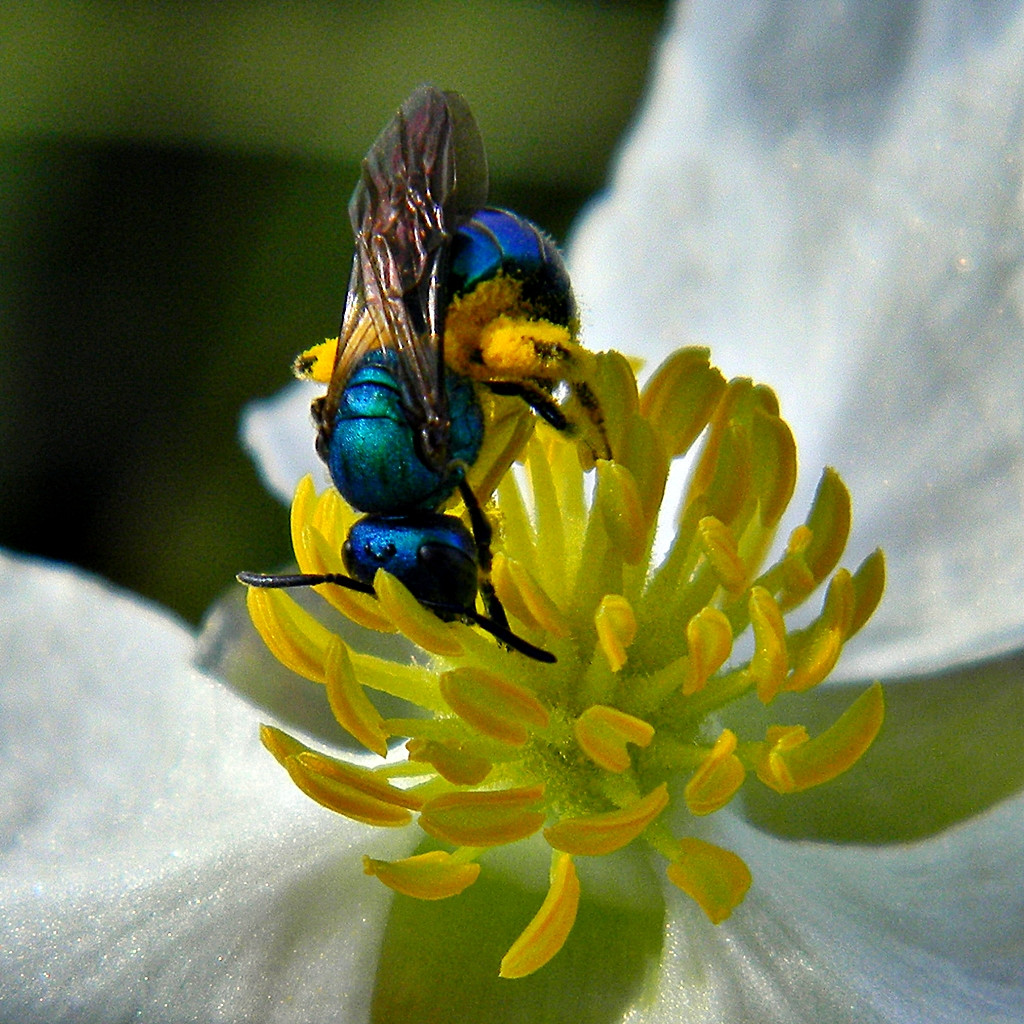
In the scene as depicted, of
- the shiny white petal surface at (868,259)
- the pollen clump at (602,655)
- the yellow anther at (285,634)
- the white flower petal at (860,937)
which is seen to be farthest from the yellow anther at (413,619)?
the shiny white petal surface at (868,259)

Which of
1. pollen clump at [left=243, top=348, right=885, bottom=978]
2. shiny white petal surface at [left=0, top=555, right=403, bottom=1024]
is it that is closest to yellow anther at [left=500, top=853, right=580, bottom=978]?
pollen clump at [left=243, top=348, right=885, bottom=978]

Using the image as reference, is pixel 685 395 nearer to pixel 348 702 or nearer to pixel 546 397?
pixel 546 397

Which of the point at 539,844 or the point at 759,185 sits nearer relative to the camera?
the point at 539,844

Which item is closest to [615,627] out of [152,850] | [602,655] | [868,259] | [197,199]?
[602,655]

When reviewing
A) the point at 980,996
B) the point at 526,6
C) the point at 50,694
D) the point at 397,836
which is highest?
the point at 526,6

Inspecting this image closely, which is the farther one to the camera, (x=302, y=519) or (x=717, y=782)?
(x=302, y=519)

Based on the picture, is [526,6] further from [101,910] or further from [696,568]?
[101,910]

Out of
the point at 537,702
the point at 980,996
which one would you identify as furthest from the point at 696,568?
the point at 980,996

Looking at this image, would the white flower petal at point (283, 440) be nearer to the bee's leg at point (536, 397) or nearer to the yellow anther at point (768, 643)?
the bee's leg at point (536, 397)
